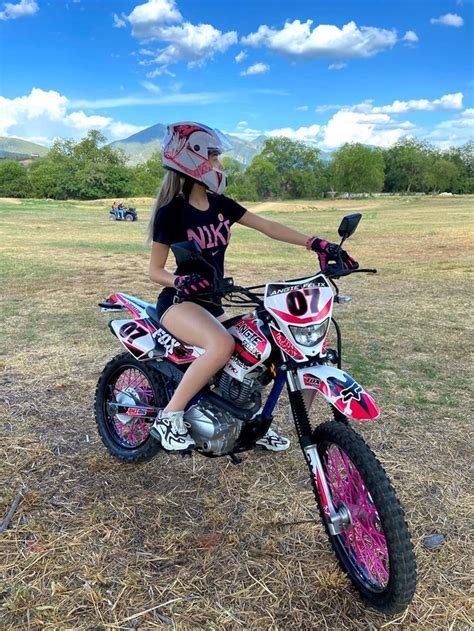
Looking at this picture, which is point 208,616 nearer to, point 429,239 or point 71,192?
point 429,239

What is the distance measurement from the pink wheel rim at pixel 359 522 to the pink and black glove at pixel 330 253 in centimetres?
96

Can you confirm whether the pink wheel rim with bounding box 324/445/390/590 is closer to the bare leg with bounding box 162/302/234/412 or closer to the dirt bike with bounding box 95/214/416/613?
the dirt bike with bounding box 95/214/416/613

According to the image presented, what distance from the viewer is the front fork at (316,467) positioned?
8.75 feet

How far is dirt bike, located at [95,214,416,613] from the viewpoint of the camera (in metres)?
2.41

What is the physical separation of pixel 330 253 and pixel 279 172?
115661mm

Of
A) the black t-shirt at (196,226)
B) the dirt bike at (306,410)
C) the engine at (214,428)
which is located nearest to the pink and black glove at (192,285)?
the dirt bike at (306,410)

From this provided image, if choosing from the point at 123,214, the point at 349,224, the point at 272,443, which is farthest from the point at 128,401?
the point at 123,214

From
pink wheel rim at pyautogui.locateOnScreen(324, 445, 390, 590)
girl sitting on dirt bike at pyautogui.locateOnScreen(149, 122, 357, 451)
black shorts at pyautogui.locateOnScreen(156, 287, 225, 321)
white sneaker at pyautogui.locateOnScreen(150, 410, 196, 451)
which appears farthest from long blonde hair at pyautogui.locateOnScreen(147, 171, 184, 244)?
pink wheel rim at pyautogui.locateOnScreen(324, 445, 390, 590)

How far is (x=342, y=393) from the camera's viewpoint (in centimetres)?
247

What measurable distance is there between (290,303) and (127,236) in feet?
64.3

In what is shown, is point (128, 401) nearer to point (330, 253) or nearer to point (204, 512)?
point (204, 512)

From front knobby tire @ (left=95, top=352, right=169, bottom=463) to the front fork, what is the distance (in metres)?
1.16

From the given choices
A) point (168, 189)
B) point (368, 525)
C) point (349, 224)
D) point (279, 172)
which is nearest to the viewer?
point (368, 525)

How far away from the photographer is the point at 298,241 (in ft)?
11.0
